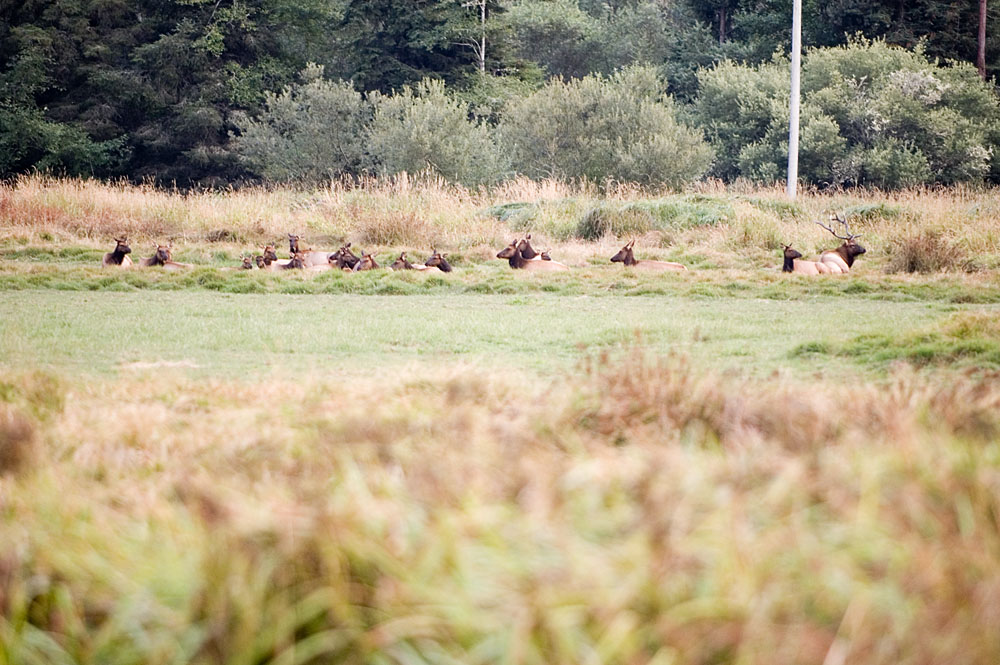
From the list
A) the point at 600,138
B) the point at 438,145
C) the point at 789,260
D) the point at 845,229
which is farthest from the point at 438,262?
the point at 600,138

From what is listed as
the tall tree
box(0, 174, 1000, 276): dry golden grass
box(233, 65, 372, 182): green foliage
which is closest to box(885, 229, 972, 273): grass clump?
box(0, 174, 1000, 276): dry golden grass

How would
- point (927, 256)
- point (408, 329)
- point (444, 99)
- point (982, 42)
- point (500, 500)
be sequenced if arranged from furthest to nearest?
point (982, 42) → point (444, 99) → point (927, 256) → point (408, 329) → point (500, 500)

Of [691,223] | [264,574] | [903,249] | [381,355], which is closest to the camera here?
[264,574]

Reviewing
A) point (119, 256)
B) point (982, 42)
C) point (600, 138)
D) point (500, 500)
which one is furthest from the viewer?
point (982, 42)

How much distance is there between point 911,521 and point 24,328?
6714mm

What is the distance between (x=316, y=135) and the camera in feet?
110

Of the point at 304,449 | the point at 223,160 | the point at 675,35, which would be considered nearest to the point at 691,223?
the point at 304,449

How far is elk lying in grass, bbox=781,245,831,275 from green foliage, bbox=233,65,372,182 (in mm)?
20819

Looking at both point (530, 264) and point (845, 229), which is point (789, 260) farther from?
point (845, 229)

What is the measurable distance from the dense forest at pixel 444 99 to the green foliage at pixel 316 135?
0.21 feet

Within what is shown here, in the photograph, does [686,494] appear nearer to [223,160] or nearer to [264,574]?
A: [264,574]

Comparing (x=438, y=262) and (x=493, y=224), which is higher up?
(x=493, y=224)

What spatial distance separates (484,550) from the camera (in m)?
2.88

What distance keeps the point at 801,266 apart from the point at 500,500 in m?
11.2
